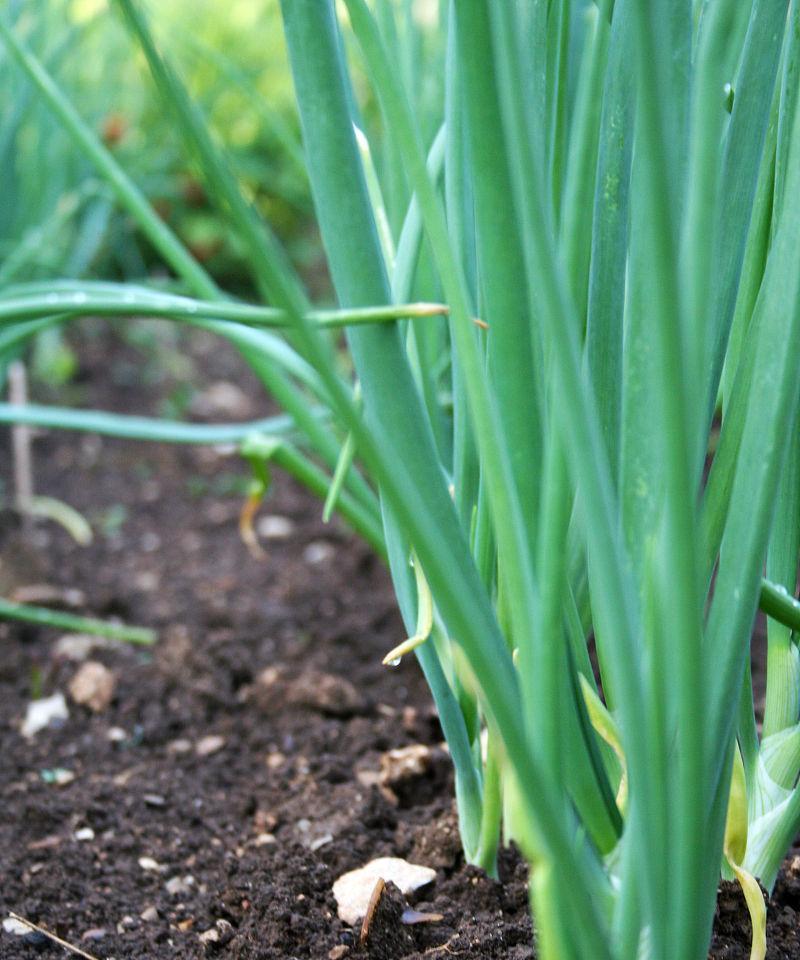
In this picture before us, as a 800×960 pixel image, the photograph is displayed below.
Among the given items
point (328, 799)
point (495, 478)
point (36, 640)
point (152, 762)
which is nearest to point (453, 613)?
point (495, 478)

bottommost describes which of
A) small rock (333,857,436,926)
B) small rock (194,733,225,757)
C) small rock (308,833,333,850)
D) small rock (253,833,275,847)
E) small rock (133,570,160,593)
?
small rock (133,570,160,593)

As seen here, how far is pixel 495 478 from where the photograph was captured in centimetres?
46

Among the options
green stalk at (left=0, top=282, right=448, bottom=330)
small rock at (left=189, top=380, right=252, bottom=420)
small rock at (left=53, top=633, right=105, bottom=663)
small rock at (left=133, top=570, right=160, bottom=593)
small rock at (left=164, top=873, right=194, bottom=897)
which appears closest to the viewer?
green stalk at (left=0, top=282, right=448, bottom=330)

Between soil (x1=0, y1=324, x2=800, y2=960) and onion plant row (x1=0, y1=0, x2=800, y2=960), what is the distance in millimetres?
198

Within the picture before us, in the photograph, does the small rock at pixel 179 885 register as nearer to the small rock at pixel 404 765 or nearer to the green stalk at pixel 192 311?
the small rock at pixel 404 765

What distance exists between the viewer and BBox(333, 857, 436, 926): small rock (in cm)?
69

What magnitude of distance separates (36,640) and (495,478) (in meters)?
0.96

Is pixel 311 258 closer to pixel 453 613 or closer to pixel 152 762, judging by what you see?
pixel 152 762

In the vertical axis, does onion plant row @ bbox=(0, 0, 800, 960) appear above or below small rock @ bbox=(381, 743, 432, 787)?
above

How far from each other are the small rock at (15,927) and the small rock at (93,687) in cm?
39

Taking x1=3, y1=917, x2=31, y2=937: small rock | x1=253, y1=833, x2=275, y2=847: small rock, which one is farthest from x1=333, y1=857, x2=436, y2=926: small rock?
x1=3, y1=917, x2=31, y2=937: small rock

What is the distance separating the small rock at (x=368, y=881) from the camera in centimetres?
69

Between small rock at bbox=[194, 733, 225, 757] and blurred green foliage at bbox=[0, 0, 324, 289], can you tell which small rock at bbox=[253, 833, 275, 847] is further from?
blurred green foliage at bbox=[0, 0, 324, 289]

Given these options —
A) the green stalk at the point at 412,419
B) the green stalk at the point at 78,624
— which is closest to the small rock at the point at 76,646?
the green stalk at the point at 78,624
